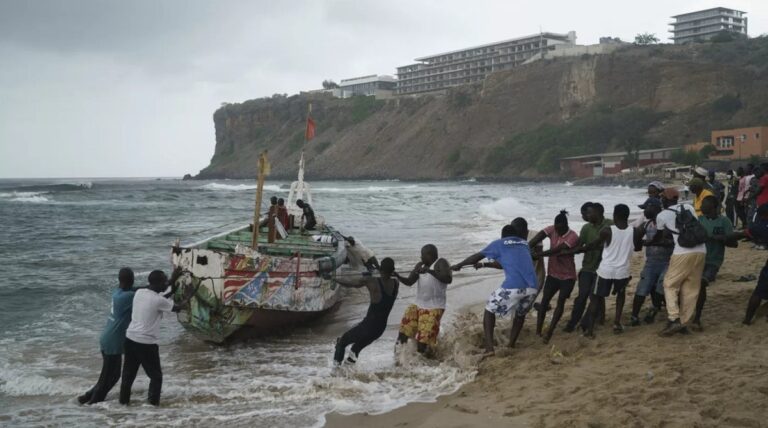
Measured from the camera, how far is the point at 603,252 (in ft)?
24.6

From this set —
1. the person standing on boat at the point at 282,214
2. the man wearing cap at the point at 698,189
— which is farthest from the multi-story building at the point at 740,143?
the man wearing cap at the point at 698,189

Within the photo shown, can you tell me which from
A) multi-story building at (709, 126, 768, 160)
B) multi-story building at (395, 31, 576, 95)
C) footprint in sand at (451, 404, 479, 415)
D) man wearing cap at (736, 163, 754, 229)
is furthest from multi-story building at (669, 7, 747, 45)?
footprint in sand at (451, 404, 479, 415)

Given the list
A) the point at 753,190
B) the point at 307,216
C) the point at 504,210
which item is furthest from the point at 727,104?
the point at 307,216

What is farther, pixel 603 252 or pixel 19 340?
pixel 19 340

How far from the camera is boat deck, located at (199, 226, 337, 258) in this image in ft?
36.6

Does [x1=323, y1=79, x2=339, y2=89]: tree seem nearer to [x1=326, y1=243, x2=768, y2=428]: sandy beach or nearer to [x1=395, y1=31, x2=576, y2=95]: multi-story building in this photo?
[x1=395, y1=31, x2=576, y2=95]: multi-story building

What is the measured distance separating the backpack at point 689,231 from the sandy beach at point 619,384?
987 mm

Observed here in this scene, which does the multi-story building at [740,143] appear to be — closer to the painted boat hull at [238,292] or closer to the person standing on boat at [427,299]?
the painted boat hull at [238,292]

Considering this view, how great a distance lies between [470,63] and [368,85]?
29680mm

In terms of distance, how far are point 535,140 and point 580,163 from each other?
A: 11.1m

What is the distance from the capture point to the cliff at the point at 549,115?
79.1m

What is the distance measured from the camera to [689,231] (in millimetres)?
6953

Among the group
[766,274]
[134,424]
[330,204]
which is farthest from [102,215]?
[766,274]

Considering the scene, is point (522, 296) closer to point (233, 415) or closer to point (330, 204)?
point (233, 415)
